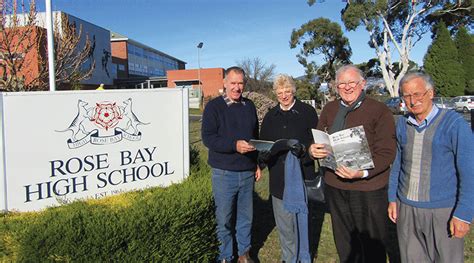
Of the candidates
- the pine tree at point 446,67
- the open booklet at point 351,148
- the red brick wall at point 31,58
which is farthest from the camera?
the pine tree at point 446,67

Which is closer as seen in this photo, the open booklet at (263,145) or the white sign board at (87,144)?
the white sign board at (87,144)

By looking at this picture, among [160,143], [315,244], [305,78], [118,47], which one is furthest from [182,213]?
[118,47]

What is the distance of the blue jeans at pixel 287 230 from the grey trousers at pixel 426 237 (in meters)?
0.96

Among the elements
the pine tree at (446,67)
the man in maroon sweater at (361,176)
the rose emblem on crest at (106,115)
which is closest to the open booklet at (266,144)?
the man in maroon sweater at (361,176)

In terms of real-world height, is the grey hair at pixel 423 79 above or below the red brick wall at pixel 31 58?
below

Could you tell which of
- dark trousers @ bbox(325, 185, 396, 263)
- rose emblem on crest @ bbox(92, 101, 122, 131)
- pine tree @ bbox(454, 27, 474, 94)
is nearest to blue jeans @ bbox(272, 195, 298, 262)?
dark trousers @ bbox(325, 185, 396, 263)

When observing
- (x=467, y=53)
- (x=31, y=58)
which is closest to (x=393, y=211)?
(x=31, y=58)

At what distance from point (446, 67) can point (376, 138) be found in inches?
1669

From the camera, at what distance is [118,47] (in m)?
66.8

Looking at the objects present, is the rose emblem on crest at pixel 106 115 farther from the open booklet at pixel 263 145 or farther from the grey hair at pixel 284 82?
the grey hair at pixel 284 82

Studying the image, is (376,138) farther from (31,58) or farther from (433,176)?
(31,58)

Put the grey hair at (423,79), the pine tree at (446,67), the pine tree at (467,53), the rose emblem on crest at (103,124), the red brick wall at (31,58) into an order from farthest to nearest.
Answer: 1. the pine tree at (467,53)
2. the pine tree at (446,67)
3. the red brick wall at (31,58)
4. the rose emblem on crest at (103,124)
5. the grey hair at (423,79)

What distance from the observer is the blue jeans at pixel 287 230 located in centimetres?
350

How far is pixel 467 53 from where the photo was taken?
135 feet
